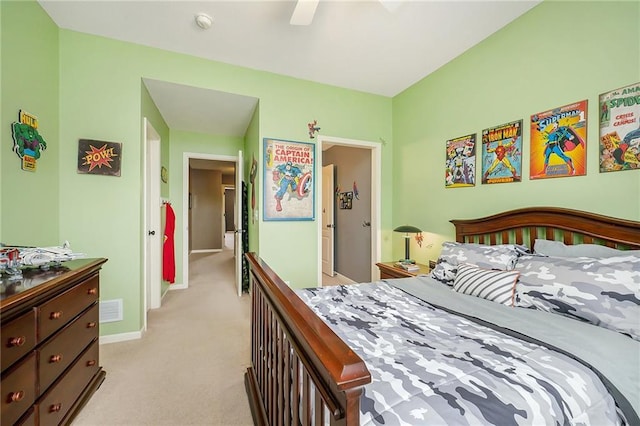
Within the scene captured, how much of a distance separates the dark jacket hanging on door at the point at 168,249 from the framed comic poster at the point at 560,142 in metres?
4.23

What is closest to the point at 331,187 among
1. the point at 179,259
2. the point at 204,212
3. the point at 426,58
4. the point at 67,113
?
the point at 426,58

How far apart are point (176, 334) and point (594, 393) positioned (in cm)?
295

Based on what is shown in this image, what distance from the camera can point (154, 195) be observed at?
10.3ft

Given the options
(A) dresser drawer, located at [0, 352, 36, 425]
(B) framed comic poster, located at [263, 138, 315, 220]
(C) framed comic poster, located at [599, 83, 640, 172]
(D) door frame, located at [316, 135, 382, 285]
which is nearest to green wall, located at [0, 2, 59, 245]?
(A) dresser drawer, located at [0, 352, 36, 425]

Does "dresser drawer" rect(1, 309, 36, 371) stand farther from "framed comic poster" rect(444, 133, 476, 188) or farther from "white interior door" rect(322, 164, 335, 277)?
"white interior door" rect(322, 164, 335, 277)

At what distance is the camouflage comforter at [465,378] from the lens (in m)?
0.70

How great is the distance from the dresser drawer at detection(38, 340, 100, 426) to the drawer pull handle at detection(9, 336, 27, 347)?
37cm

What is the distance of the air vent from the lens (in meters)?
2.30

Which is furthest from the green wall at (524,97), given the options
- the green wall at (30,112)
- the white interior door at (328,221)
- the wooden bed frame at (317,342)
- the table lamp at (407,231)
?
the green wall at (30,112)

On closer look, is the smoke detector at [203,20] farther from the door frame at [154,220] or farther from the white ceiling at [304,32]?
the door frame at [154,220]

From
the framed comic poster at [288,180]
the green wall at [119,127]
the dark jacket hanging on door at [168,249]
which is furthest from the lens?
the dark jacket hanging on door at [168,249]

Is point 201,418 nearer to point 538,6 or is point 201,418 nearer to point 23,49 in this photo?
point 23,49

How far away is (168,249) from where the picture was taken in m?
Answer: 3.67

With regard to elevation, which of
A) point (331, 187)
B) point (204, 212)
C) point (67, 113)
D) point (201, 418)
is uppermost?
point (67, 113)
